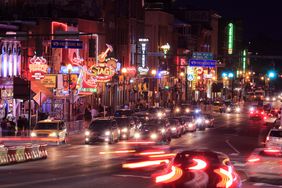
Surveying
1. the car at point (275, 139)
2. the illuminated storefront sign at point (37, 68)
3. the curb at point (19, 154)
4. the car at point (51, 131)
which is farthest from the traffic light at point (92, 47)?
the curb at point (19, 154)

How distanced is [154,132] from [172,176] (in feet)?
92.9

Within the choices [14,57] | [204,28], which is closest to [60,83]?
[14,57]

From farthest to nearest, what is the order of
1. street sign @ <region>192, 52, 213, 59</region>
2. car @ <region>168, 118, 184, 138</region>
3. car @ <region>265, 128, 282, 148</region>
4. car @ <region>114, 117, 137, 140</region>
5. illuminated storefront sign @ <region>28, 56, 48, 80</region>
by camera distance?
street sign @ <region>192, 52, 213, 59</region> → illuminated storefront sign @ <region>28, 56, 48, 80</region> → car @ <region>168, 118, 184, 138</region> → car @ <region>114, 117, 137, 140</region> → car @ <region>265, 128, 282, 148</region>

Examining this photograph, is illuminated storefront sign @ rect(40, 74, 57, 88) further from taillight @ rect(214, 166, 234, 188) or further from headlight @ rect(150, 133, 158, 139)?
taillight @ rect(214, 166, 234, 188)

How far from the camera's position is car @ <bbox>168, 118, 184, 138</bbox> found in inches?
2165

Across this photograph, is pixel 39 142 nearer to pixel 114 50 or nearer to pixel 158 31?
pixel 114 50

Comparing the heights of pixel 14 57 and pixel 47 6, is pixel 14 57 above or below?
below

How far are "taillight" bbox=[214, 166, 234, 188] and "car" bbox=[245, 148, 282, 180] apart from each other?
8.85 meters

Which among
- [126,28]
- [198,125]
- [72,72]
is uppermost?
[126,28]

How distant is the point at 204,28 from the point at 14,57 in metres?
106

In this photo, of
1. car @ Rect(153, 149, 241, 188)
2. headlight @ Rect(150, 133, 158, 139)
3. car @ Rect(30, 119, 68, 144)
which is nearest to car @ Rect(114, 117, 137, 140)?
car @ Rect(30, 119, 68, 144)

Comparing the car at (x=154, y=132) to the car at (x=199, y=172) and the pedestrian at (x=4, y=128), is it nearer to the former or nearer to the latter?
the pedestrian at (x=4, y=128)

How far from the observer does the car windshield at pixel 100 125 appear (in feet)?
160

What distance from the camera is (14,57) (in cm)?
6206
